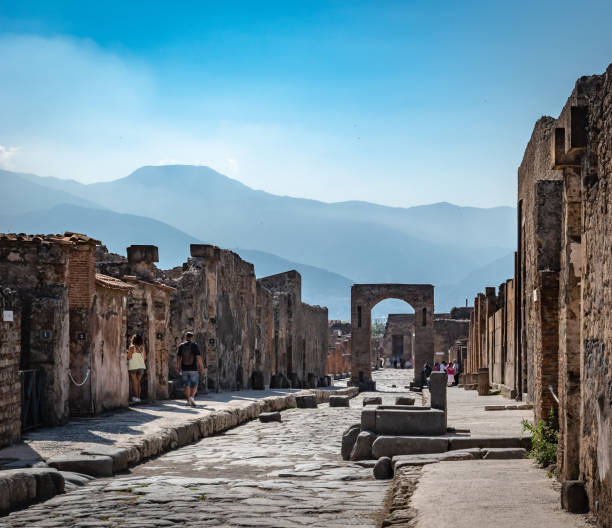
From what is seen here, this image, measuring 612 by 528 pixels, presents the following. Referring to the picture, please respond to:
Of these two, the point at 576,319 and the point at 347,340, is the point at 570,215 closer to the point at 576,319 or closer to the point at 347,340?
the point at 576,319

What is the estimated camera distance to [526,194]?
59.0ft

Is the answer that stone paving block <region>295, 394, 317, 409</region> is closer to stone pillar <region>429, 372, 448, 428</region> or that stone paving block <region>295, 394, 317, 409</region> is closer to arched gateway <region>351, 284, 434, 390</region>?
stone pillar <region>429, 372, 448, 428</region>

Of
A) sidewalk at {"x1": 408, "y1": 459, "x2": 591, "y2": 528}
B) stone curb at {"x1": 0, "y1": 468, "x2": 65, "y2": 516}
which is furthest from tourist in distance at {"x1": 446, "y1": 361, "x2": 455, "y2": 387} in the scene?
stone curb at {"x1": 0, "y1": 468, "x2": 65, "y2": 516}

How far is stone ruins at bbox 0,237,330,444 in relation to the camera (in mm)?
Result: 12000

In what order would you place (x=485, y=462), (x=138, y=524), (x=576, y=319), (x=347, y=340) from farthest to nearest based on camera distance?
(x=347, y=340), (x=485, y=462), (x=576, y=319), (x=138, y=524)

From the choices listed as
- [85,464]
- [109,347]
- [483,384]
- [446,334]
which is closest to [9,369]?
[85,464]

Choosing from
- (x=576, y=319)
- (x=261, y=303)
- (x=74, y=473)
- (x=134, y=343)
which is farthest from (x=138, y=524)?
(x=261, y=303)

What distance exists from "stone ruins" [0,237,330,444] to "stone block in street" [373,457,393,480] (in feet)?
13.2

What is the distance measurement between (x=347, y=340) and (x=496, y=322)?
151 feet

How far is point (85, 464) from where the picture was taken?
8.66 meters

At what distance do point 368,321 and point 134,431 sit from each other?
129 feet

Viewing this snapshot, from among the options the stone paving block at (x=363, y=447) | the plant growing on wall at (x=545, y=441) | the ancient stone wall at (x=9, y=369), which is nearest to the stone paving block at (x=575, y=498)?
the plant growing on wall at (x=545, y=441)

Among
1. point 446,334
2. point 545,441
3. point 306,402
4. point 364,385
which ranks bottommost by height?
point 364,385

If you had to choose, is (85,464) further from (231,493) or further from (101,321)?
(101,321)
